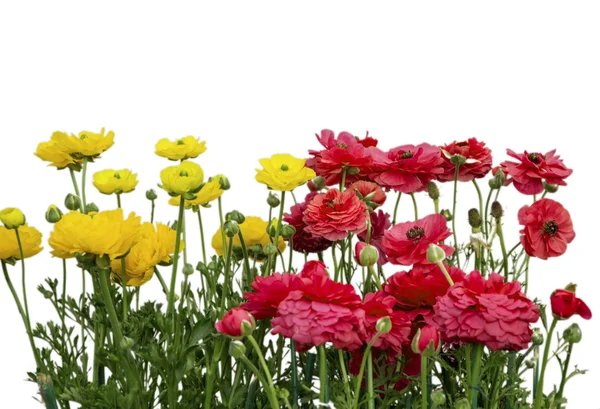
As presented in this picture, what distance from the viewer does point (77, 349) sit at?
2.04m

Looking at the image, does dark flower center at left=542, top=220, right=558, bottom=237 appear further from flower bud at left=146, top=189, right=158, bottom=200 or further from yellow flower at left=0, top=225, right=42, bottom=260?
yellow flower at left=0, top=225, right=42, bottom=260

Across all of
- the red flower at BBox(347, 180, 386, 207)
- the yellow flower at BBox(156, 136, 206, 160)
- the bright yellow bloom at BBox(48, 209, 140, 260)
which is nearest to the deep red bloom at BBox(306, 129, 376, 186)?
the red flower at BBox(347, 180, 386, 207)

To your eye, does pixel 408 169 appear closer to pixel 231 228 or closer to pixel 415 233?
pixel 415 233

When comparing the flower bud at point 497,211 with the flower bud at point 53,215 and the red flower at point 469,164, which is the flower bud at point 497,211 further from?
the flower bud at point 53,215

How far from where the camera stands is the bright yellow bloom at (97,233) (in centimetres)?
169

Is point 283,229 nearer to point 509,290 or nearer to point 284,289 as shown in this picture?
point 284,289

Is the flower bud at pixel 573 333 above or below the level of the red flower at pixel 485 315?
below

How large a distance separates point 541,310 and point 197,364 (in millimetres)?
699

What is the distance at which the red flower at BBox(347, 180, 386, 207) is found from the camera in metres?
2.01

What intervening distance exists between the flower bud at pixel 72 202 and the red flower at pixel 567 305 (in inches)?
39.0

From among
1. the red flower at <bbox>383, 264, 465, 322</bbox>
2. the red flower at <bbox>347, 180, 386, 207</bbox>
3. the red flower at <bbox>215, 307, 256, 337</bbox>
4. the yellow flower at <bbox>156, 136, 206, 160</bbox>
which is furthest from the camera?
the yellow flower at <bbox>156, 136, 206, 160</bbox>

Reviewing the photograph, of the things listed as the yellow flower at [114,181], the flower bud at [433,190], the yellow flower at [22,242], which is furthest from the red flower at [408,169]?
the yellow flower at [22,242]

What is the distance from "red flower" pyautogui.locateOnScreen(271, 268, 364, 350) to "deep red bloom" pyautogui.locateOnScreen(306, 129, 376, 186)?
0.43 meters

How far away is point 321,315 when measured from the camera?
1.61 m
